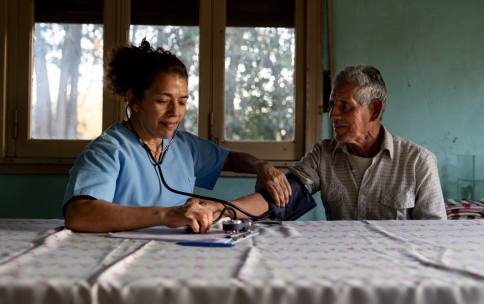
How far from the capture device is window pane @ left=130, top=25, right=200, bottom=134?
271cm

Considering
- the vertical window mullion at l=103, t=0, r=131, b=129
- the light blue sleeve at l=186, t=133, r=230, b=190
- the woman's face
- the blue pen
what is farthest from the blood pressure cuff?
the vertical window mullion at l=103, t=0, r=131, b=129

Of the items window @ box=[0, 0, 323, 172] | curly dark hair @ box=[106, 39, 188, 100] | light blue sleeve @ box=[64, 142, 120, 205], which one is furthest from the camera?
window @ box=[0, 0, 323, 172]

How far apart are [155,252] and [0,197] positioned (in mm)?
1747

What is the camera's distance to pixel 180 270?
99cm

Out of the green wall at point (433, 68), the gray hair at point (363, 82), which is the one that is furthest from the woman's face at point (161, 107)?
the green wall at point (433, 68)

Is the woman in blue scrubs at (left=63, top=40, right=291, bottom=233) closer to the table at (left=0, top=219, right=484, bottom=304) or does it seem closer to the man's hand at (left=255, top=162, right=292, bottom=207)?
the man's hand at (left=255, top=162, right=292, bottom=207)

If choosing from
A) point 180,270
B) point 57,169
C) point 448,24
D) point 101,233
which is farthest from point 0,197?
point 448,24

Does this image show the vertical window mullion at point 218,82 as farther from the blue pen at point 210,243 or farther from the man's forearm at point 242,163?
the blue pen at point 210,243

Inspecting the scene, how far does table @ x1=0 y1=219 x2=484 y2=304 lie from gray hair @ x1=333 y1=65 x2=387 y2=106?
2.39 ft

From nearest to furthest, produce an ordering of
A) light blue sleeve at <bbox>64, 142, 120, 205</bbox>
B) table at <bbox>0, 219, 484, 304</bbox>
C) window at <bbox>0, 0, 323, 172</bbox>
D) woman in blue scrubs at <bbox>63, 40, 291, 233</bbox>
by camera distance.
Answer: table at <bbox>0, 219, 484, 304</bbox> → light blue sleeve at <bbox>64, 142, 120, 205</bbox> → woman in blue scrubs at <bbox>63, 40, 291, 233</bbox> → window at <bbox>0, 0, 323, 172</bbox>

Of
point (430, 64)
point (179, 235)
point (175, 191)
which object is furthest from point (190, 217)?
point (430, 64)

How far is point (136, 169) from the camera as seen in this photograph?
5.86 feet

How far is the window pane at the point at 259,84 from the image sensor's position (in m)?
2.72

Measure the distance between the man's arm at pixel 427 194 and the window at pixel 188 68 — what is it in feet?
2.52
